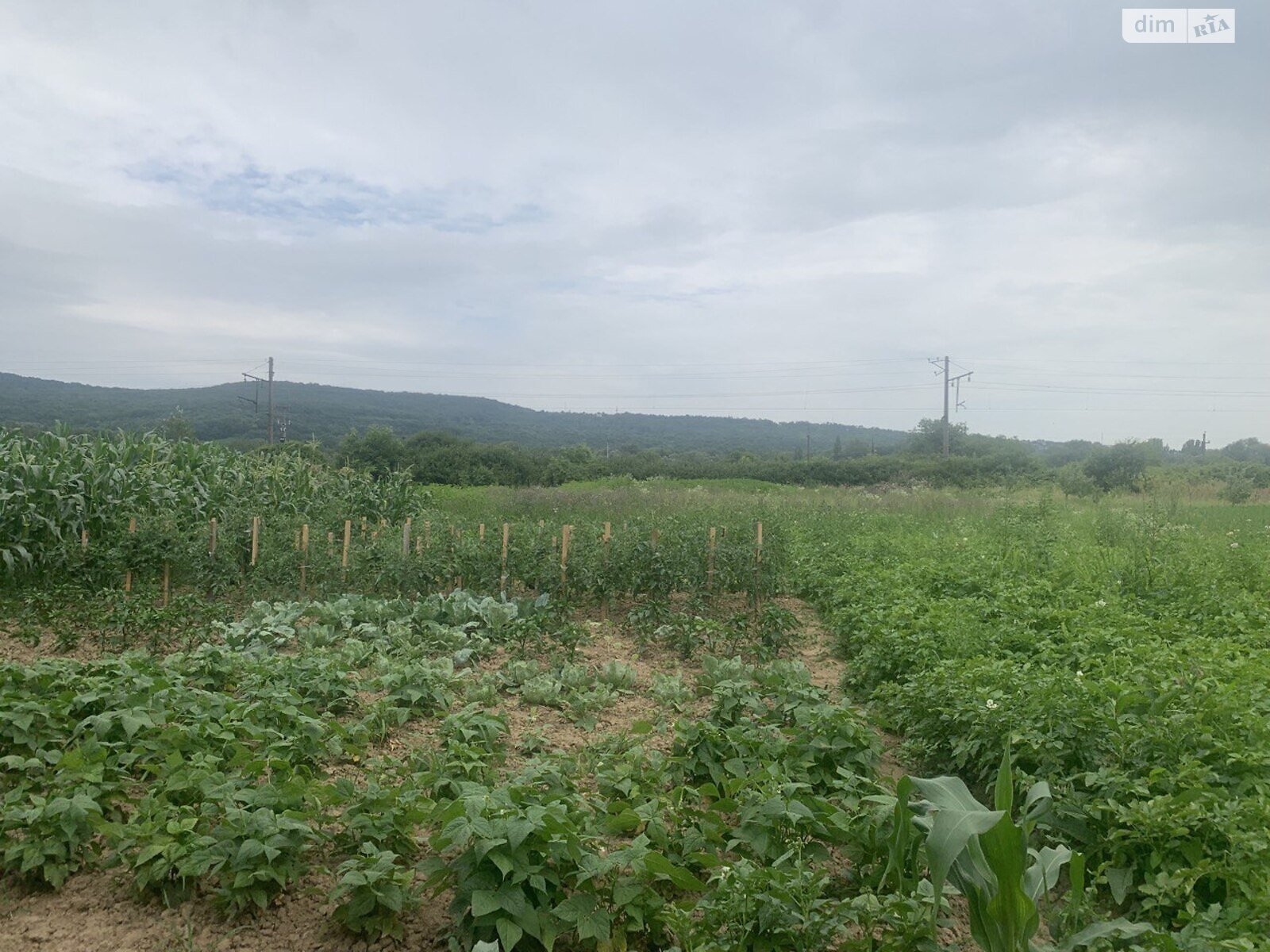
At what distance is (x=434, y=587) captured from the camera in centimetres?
987

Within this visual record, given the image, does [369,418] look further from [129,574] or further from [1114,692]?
[1114,692]

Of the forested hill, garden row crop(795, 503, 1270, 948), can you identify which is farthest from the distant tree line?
garden row crop(795, 503, 1270, 948)

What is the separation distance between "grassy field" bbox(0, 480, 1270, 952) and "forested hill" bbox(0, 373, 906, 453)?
9.44 metres

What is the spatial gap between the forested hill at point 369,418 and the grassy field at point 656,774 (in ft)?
31.0

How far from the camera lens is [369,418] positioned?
1913 inches

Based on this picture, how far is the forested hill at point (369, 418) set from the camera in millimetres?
29219

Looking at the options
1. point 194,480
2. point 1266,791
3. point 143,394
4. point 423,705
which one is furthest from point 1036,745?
point 143,394

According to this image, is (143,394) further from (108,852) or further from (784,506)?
(108,852)

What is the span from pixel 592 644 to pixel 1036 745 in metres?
4.83

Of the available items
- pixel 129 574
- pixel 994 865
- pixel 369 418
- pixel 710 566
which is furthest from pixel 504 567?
pixel 369 418

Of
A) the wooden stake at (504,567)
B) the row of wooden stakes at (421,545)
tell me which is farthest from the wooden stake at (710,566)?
the wooden stake at (504,567)

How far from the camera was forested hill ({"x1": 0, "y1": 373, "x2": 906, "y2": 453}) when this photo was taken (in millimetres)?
29219

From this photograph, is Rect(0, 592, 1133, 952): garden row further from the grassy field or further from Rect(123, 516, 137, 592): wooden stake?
Rect(123, 516, 137, 592): wooden stake

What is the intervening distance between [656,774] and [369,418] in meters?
47.4
